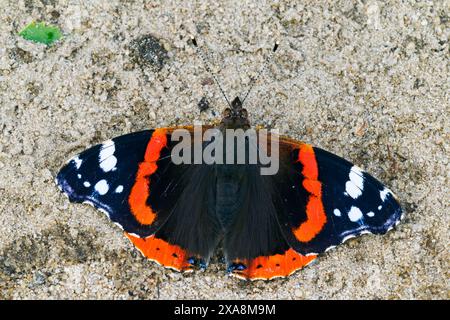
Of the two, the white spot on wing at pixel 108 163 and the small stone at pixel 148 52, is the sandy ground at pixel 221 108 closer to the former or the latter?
the small stone at pixel 148 52

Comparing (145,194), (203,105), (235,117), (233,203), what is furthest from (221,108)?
(145,194)

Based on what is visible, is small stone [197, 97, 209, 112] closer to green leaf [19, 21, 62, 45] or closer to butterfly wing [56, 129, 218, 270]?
butterfly wing [56, 129, 218, 270]

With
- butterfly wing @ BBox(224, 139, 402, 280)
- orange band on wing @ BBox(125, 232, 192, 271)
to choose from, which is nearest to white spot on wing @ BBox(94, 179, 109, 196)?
orange band on wing @ BBox(125, 232, 192, 271)

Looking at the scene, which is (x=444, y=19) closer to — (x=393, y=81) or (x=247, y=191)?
(x=393, y=81)

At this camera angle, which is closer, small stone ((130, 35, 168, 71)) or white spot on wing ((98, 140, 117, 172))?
white spot on wing ((98, 140, 117, 172))

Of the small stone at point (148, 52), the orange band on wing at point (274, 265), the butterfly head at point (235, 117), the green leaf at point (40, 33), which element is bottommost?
the orange band on wing at point (274, 265)

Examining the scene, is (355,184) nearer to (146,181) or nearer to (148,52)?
(146,181)

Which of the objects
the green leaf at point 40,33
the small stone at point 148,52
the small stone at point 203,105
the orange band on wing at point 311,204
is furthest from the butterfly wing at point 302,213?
the green leaf at point 40,33

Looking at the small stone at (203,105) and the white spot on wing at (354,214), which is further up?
the small stone at (203,105)
